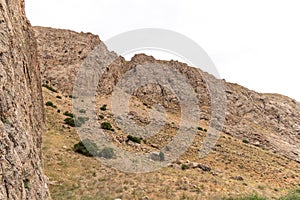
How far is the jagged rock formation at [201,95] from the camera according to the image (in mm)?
67812

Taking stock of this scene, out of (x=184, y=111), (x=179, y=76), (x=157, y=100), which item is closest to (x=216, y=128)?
(x=184, y=111)

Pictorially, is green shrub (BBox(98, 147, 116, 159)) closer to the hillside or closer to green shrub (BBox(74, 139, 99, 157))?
green shrub (BBox(74, 139, 99, 157))

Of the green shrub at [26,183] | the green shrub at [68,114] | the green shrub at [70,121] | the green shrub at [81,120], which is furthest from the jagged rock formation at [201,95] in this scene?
the green shrub at [26,183]

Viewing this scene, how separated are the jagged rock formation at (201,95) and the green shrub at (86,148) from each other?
1221 inches

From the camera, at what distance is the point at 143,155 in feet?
124

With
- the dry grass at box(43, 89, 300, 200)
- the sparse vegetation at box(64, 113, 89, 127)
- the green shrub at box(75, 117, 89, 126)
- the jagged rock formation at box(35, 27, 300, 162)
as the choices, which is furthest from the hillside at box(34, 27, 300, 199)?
the green shrub at box(75, 117, 89, 126)

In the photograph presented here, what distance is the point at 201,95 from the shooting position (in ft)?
274

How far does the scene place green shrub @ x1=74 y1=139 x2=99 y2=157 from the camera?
31.7m

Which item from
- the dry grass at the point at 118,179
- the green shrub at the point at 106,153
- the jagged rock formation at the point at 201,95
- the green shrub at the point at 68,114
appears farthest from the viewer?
the jagged rock formation at the point at 201,95

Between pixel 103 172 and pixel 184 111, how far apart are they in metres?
48.1

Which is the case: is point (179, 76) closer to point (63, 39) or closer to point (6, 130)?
point (63, 39)

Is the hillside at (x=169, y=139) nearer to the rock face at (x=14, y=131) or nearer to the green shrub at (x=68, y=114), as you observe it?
the green shrub at (x=68, y=114)

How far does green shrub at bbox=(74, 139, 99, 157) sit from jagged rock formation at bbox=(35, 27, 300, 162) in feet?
102

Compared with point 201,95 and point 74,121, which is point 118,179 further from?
point 201,95
